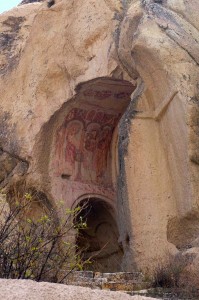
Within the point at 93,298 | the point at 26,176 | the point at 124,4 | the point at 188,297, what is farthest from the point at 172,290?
the point at 124,4

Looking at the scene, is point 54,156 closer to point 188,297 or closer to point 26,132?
point 26,132

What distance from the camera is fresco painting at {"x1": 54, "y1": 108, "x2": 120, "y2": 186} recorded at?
12305 mm

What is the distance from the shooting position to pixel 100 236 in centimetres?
1308

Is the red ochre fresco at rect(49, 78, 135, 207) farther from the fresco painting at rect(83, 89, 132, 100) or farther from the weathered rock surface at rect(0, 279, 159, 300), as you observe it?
the weathered rock surface at rect(0, 279, 159, 300)

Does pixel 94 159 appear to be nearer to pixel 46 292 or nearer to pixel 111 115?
pixel 111 115

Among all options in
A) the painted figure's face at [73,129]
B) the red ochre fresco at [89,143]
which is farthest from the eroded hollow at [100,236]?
the painted figure's face at [73,129]

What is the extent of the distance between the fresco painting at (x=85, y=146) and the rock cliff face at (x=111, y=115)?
24 mm

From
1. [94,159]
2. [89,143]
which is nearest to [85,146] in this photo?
[89,143]

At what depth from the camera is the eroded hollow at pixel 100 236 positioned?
12.4 m

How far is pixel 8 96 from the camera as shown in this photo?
12734mm

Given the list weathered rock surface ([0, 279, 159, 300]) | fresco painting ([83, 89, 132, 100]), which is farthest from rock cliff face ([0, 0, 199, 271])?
weathered rock surface ([0, 279, 159, 300])

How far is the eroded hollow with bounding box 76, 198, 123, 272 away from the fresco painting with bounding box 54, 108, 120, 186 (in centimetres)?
64

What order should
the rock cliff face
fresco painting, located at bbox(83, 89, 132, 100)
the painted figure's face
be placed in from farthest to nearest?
the painted figure's face < fresco painting, located at bbox(83, 89, 132, 100) < the rock cliff face

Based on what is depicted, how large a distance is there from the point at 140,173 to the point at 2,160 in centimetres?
379
